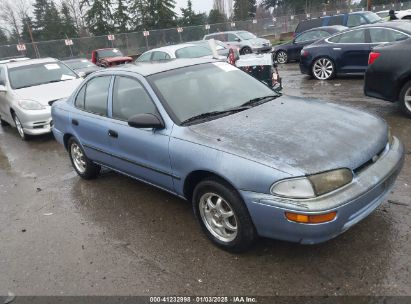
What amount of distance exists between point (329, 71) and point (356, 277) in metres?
8.78

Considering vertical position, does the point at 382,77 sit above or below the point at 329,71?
above

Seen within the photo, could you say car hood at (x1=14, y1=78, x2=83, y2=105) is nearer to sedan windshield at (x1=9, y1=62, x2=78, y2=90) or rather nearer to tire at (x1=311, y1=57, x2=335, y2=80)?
sedan windshield at (x1=9, y1=62, x2=78, y2=90)

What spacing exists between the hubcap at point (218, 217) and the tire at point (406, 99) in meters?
4.43

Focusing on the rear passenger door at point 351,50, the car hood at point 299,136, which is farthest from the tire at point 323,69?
the car hood at point 299,136

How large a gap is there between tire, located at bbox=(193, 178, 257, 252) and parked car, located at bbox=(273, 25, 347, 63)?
478 inches

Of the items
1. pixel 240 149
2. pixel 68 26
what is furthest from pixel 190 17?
pixel 240 149

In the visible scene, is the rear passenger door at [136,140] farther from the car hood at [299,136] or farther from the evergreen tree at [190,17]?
the evergreen tree at [190,17]

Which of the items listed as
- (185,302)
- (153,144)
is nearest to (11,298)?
(185,302)

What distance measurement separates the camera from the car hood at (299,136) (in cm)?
287

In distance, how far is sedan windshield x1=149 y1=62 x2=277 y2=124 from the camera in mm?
3770

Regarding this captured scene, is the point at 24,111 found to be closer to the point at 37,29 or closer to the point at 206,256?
the point at 206,256

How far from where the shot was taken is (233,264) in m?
3.19

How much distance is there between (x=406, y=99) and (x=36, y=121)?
7039 millimetres

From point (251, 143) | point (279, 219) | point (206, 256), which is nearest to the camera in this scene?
point (279, 219)
